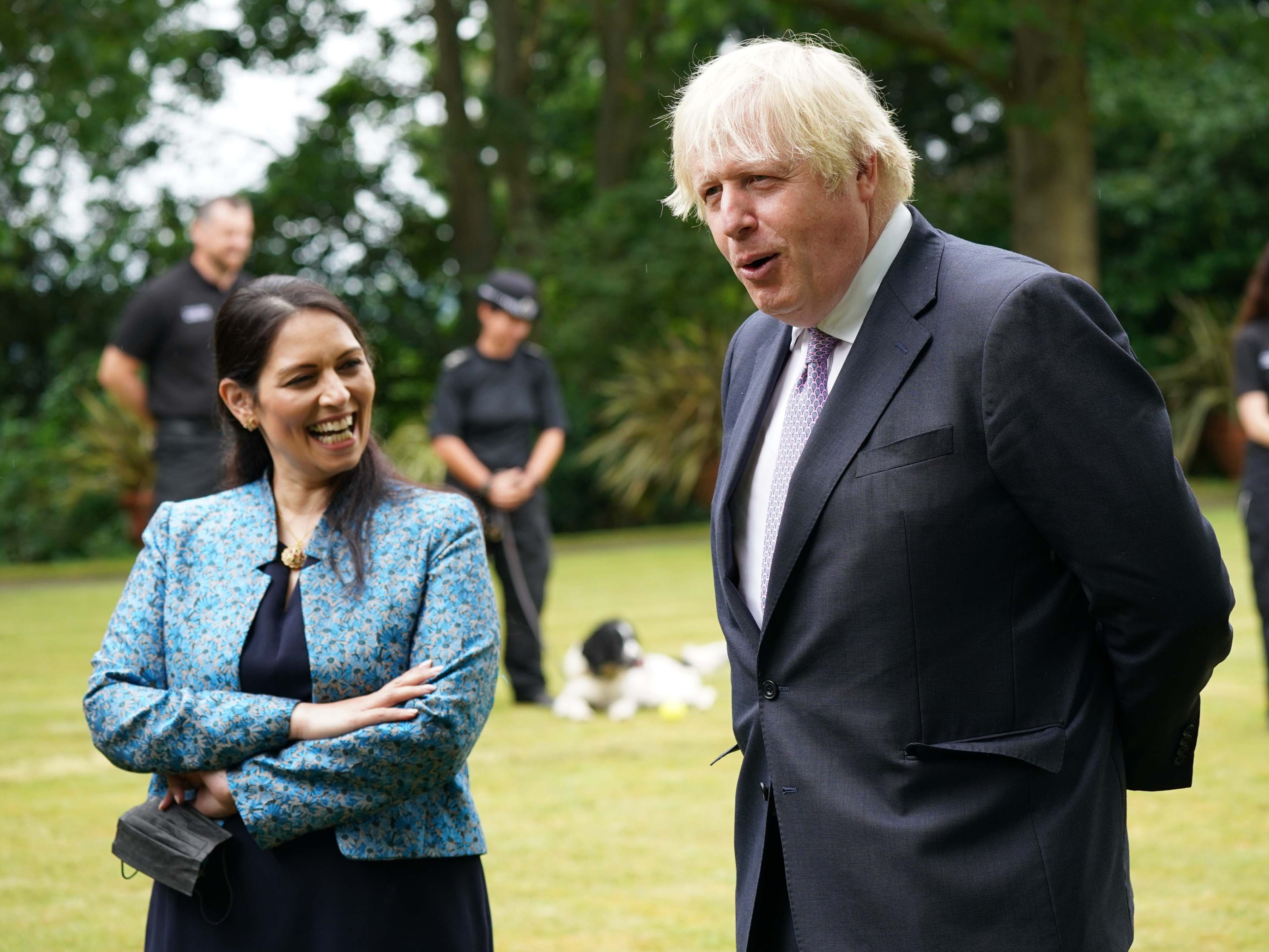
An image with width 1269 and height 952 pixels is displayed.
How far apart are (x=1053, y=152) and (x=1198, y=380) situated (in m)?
5.27

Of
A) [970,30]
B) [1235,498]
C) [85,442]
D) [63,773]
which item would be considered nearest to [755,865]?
[63,773]

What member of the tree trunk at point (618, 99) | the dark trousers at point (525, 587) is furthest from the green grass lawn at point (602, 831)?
the tree trunk at point (618, 99)

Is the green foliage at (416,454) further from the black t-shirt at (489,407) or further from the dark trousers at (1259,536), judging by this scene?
the dark trousers at (1259,536)

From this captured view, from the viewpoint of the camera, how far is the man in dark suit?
209cm

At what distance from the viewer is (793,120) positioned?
7.26ft

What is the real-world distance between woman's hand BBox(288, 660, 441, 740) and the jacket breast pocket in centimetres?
106

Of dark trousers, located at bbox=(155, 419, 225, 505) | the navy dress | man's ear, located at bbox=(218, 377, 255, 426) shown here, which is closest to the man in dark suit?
the navy dress

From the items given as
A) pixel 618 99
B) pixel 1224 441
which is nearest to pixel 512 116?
pixel 618 99

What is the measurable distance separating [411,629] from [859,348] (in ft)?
3.78

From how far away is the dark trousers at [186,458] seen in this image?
22.3ft

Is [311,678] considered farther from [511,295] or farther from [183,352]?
[511,295]

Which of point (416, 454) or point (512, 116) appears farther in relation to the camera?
point (512, 116)

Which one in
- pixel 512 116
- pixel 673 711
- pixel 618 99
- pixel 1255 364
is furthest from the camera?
pixel 618 99

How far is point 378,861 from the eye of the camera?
2830 millimetres
